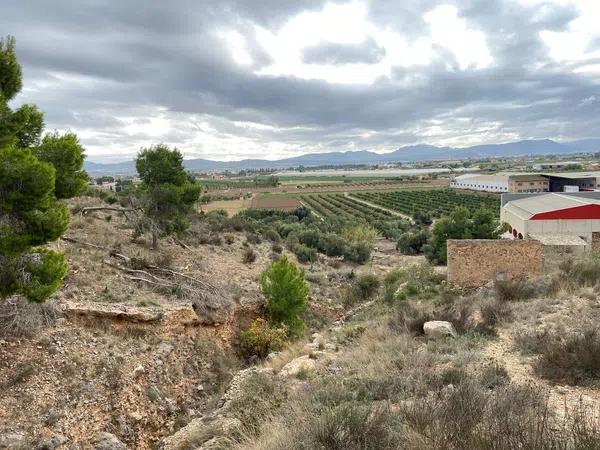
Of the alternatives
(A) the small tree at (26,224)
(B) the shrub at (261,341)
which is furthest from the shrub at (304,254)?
(A) the small tree at (26,224)

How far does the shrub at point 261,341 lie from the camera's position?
1398cm

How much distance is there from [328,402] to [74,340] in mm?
7145

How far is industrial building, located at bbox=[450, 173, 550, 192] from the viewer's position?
265 ft

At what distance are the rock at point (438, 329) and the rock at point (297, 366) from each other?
262 centimetres

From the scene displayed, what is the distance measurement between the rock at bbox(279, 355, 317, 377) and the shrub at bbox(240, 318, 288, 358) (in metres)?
3.91

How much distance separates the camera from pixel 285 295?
52.0ft

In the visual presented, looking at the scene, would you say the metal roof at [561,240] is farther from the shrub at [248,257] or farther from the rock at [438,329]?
the rock at [438,329]

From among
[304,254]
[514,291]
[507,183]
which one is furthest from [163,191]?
[507,183]

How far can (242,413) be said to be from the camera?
22.1 feet

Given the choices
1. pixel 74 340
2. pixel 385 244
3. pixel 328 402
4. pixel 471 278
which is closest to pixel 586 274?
pixel 471 278


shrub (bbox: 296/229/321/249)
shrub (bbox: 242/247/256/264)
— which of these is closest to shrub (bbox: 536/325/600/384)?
shrub (bbox: 242/247/256/264)

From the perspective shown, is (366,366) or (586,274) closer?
(366,366)

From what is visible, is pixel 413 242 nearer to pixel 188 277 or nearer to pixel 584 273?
pixel 584 273

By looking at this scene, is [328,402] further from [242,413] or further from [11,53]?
[11,53]
